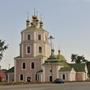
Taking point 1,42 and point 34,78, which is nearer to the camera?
point 1,42

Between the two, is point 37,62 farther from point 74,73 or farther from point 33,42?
point 74,73

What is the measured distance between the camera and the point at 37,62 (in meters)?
95.8

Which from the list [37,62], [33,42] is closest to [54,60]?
[37,62]

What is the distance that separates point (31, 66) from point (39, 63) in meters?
2.07

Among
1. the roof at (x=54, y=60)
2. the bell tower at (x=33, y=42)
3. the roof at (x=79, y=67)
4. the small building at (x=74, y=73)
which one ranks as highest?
the bell tower at (x=33, y=42)

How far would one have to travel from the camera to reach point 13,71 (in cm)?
9875

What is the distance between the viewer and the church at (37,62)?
94.8 meters

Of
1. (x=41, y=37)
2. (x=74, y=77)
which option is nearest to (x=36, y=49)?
(x=41, y=37)

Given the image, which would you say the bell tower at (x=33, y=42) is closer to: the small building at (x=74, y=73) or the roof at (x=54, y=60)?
the roof at (x=54, y=60)

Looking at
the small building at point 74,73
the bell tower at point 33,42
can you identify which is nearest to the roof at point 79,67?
the small building at point 74,73

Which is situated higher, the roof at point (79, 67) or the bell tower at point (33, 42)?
the bell tower at point (33, 42)

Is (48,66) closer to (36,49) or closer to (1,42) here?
(36,49)

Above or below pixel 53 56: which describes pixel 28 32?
above

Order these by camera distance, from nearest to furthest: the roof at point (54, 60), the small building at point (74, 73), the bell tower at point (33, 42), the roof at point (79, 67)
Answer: the roof at point (54, 60)
the small building at point (74, 73)
the bell tower at point (33, 42)
the roof at point (79, 67)
